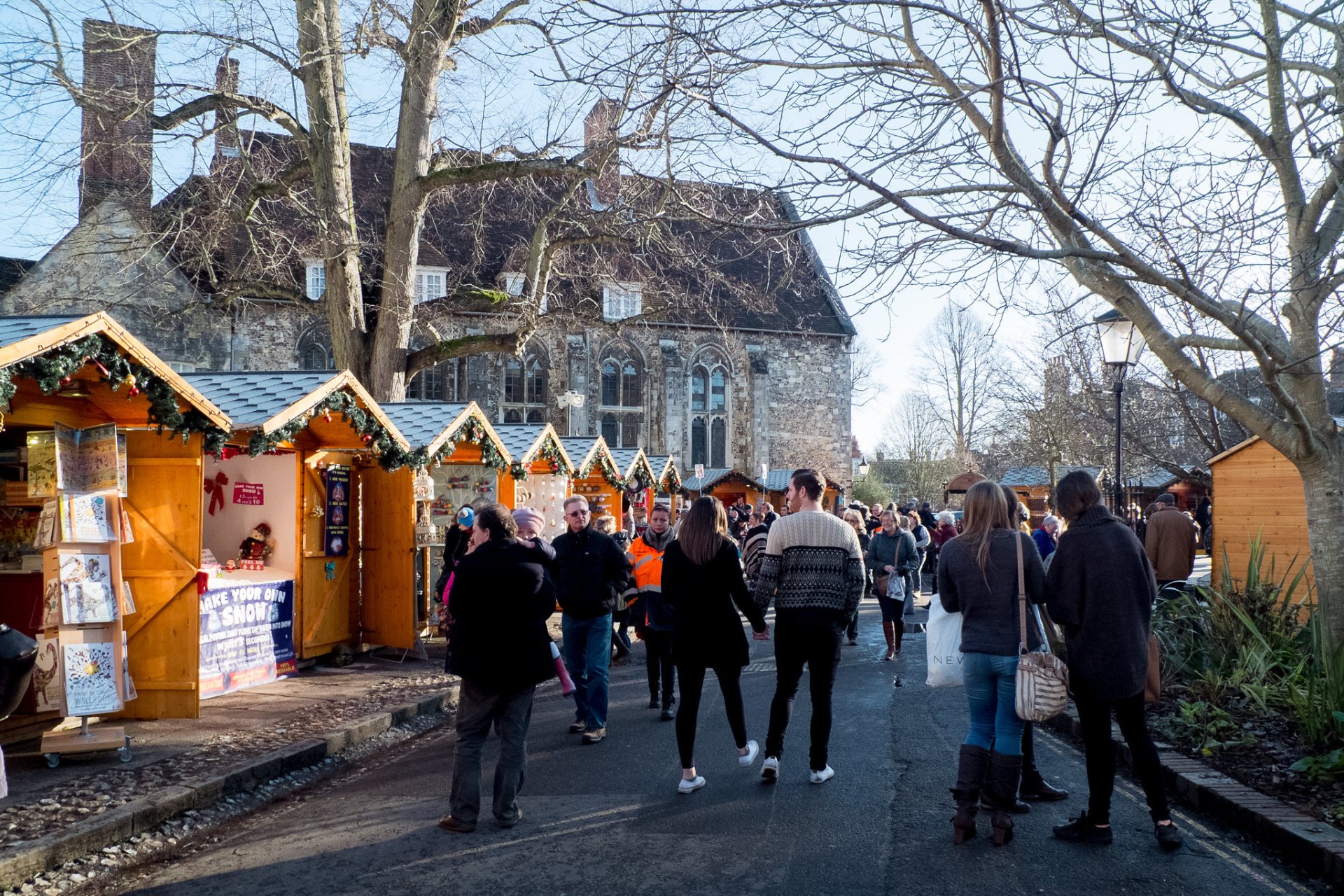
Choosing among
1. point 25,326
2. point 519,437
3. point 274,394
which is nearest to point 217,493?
point 274,394

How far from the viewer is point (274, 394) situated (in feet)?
32.1

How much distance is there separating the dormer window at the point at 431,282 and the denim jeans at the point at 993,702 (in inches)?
1261

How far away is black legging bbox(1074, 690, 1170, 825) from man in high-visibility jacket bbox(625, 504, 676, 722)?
3760 mm

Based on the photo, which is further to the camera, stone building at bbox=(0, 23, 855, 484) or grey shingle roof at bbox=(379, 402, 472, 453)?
stone building at bbox=(0, 23, 855, 484)

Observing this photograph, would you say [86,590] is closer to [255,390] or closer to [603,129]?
[255,390]

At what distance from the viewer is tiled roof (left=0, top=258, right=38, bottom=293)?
29891mm

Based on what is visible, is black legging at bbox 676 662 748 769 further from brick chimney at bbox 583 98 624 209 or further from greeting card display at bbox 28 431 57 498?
greeting card display at bbox 28 431 57 498

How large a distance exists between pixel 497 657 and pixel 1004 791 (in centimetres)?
266

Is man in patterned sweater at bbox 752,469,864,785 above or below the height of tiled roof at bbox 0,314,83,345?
below

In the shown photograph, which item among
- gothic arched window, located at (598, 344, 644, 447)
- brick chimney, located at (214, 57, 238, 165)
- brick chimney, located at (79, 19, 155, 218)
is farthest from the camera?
gothic arched window, located at (598, 344, 644, 447)

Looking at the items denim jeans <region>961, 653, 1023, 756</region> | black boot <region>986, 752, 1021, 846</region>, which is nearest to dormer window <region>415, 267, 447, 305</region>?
denim jeans <region>961, 653, 1023, 756</region>

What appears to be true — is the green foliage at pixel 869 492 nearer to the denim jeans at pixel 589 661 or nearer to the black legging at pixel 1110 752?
the denim jeans at pixel 589 661

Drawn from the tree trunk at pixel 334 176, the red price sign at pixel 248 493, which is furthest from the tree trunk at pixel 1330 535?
the tree trunk at pixel 334 176

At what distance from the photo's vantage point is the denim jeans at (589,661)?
7.81 meters
